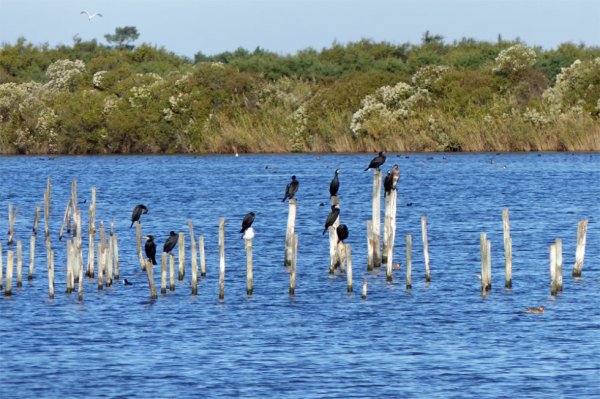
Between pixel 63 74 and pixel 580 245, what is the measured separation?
86.9m

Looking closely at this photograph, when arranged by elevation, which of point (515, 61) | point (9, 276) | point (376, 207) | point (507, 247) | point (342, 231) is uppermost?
point (515, 61)

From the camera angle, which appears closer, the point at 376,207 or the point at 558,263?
the point at 558,263

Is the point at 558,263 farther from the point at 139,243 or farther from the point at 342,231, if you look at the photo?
the point at 139,243

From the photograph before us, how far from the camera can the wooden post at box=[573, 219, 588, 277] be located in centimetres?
3131

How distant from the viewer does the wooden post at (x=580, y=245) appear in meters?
31.3

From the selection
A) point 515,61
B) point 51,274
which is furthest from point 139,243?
point 515,61

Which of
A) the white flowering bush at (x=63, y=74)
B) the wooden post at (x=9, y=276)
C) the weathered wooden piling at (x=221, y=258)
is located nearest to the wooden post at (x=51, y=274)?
the wooden post at (x=9, y=276)

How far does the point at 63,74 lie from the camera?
11488 centimetres

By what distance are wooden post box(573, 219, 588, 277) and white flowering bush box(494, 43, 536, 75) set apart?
6804cm

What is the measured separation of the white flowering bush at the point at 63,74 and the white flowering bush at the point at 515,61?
33483 millimetres

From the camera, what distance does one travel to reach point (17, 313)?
99.4ft

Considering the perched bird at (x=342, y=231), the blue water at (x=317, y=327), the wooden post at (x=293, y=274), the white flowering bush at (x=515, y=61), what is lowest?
the blue water at (x=317, y=327)

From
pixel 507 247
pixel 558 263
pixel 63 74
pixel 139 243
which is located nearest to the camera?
pixel 507 247

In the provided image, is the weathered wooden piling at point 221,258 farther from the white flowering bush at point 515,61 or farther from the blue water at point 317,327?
the white flowering bush at point 515,61
